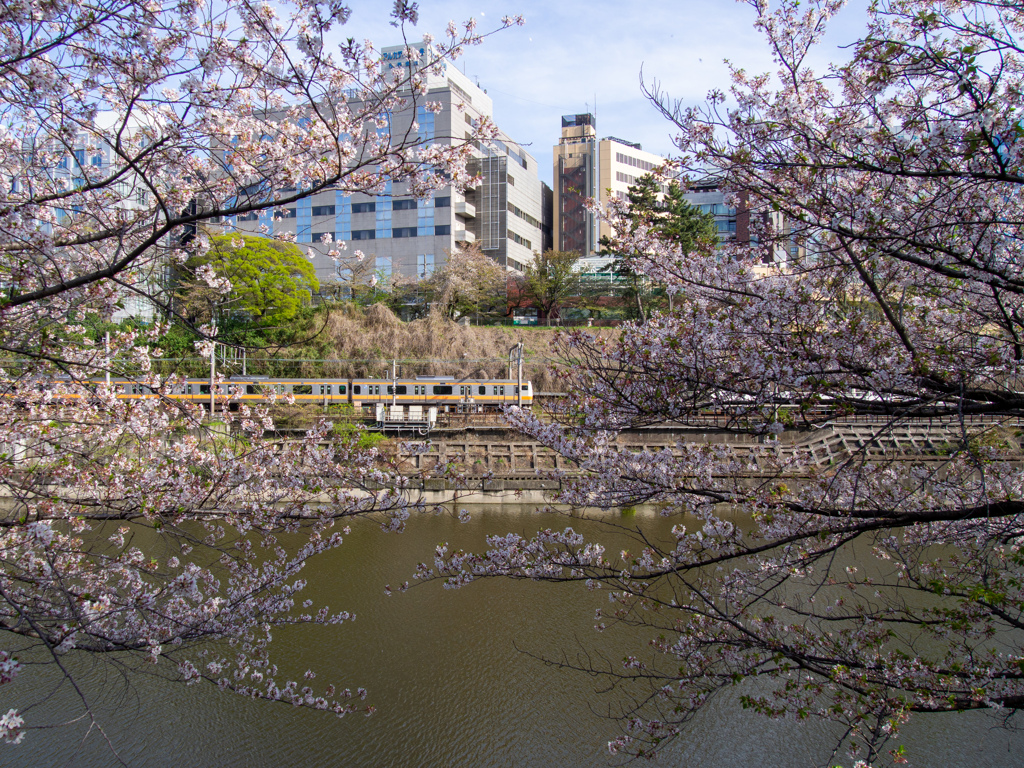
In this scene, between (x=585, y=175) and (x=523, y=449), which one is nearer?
(x=523, y=449)

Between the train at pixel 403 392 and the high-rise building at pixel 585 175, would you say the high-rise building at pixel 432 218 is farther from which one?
the train at pixel 403 392

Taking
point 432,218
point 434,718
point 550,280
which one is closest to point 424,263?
point 432,218

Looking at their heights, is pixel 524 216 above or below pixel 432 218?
above

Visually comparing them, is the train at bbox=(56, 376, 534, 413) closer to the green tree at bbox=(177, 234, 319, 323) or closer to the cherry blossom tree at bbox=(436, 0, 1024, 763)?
the green tree at bbox=(177, 234, 319, 323)

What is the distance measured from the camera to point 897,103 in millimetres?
3342

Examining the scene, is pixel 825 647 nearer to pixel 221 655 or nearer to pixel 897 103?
pixel 897 103

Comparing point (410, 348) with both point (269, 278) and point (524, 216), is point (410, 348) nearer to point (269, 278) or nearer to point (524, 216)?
point (269, 278)

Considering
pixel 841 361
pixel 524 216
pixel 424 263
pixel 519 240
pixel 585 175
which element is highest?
pixel 585 175

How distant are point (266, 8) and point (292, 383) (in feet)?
60.9

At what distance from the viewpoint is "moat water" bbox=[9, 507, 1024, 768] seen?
217 inches

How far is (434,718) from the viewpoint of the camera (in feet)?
19.9

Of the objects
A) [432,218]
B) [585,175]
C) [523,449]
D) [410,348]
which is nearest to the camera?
[523,449]

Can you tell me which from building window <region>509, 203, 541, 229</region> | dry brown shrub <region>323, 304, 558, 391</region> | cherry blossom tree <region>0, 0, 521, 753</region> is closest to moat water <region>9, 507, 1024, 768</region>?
cherry blossom tree <region>0, 0, 521, 753</region>

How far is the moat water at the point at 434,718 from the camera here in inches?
217
